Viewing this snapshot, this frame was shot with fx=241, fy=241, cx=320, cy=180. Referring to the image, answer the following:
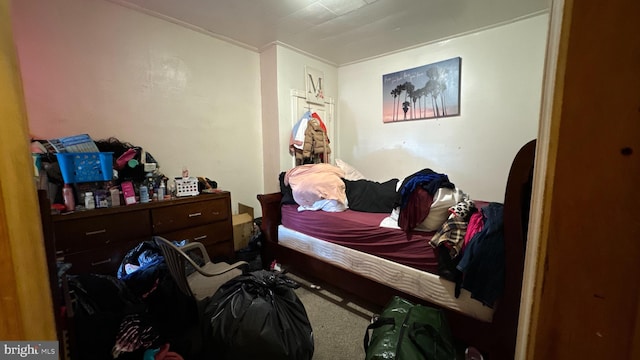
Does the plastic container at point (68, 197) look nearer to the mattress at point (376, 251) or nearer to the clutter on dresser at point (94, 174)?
the clutter on dresser at point (94, 174)

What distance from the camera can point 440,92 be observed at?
2648 millimetres

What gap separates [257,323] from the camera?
103cm

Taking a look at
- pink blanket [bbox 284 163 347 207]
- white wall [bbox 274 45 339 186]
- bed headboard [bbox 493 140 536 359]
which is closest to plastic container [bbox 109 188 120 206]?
pink blanket [bbox 284 163 347 207]

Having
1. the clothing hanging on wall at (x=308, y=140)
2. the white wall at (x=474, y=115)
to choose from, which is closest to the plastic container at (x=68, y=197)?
the clothing hanging on wall at (x=308, y=140)

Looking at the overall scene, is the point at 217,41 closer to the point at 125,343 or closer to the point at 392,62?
the point at 392,62

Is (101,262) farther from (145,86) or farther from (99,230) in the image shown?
(145,86)

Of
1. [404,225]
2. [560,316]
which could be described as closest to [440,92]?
[404,225]

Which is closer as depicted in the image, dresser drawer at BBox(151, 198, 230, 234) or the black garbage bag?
the black garbage bag

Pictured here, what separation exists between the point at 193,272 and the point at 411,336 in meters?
1.31

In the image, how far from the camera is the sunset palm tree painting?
2576 mm

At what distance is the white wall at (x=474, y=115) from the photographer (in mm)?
2230

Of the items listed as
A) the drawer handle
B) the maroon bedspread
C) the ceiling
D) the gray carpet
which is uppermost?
the ceiling

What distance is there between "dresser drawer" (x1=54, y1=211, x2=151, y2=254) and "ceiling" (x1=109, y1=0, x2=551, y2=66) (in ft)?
5.71

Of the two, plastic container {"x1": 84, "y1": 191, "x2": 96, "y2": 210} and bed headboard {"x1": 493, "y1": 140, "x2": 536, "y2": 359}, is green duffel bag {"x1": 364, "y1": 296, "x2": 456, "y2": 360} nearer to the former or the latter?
bed headboard {"x1": 493, "y1": 140, "x2": 536, "y2": 359}
